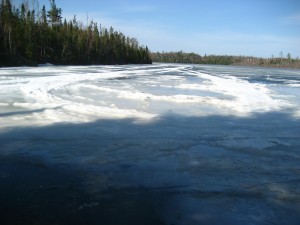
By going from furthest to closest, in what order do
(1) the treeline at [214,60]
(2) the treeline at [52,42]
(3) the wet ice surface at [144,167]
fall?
(1) the treeline at [214,60]
(2) the treeline at [52,42]
(3) the wet ice surface at [144,167]

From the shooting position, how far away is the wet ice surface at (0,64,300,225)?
3205 millimetres

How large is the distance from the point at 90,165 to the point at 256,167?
231 cm

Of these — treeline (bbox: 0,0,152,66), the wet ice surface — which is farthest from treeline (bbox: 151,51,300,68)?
the wet ice surface

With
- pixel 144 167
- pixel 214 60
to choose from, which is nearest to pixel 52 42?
pixel 144 167

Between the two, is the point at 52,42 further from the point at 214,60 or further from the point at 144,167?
the point at 214,60

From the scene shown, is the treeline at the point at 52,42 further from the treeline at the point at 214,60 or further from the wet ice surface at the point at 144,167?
the treeline at the point at 214,60

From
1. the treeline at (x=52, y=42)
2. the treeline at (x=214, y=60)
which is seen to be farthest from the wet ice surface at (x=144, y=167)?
the treeline at (x=214, y=60)

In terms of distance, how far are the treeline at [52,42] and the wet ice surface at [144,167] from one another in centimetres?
3271

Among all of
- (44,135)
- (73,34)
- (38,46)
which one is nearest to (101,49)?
(73,34)

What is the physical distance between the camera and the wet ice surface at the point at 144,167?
10.5ft

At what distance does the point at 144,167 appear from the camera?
4.53 meters

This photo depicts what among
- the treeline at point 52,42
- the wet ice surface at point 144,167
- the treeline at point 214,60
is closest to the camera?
the wet ice surface at point 144,167

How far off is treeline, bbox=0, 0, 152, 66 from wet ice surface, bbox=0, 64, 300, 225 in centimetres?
3271

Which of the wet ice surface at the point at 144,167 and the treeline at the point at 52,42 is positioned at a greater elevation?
the treeline at the point at 52,42
